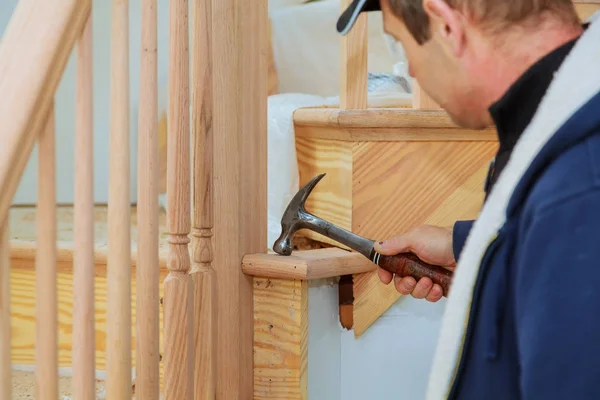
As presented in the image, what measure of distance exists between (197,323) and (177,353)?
12 cm

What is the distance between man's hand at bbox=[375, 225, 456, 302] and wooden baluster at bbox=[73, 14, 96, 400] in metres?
0.51

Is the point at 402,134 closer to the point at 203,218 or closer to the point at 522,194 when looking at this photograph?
the point at 203,218

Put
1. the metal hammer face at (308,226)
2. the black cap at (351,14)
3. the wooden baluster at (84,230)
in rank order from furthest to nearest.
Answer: the metal hammer face at (308,226) → the wooden baluster at (84,230) → the black cap at (351,14)

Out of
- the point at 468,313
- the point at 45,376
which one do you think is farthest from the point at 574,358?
the point at 45,376

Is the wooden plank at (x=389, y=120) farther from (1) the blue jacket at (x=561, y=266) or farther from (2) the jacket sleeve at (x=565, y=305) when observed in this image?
(2) the jacket sleeve at (x=565, y=305)

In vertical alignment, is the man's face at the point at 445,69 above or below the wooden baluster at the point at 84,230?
above

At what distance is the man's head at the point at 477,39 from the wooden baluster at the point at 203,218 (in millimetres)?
653

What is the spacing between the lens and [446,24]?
928mm

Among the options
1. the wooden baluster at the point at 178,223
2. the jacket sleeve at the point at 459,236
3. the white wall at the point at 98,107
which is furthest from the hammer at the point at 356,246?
the white wall at the point at 98,107

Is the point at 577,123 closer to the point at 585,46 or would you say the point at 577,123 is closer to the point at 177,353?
the point at 585,46

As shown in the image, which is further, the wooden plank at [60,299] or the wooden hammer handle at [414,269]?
the wooden plank at [60,299]

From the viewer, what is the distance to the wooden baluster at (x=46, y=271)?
3.89 feet

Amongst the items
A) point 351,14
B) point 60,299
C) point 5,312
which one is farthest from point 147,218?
point 60,299

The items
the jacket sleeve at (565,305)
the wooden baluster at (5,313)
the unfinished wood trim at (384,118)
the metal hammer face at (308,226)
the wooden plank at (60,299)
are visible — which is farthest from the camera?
the wooden plank at (60,299)
